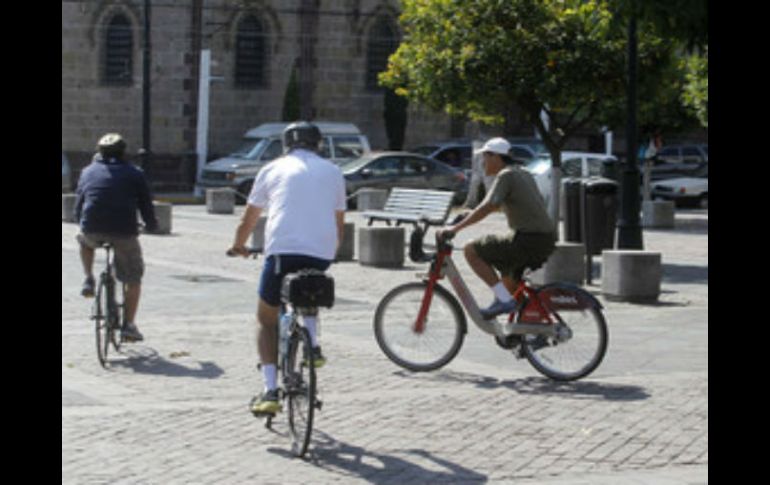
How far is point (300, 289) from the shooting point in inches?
333

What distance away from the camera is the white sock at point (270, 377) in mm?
8906

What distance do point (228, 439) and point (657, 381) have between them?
11.3 feet

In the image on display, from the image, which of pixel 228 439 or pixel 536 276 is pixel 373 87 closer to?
pixel 536 276

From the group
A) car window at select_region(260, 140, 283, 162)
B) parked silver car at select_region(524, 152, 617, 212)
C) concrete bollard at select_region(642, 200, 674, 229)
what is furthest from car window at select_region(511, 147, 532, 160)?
concrete bollard at select_region(642, 200, 674, 229)

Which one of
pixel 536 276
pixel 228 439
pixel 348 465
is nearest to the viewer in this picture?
pixel 348 465

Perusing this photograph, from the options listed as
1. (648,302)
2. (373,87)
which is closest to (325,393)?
(648,302)

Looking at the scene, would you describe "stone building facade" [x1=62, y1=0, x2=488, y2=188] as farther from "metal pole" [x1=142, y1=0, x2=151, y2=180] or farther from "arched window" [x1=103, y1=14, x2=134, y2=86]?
"metal pole" [x1=142, y1=0, x2=151, y2=180]

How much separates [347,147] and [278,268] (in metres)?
33.1

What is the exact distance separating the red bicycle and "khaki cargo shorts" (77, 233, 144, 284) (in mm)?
1910

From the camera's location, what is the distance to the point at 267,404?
8.81 m

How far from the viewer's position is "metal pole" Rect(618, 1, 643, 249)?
19.4m
